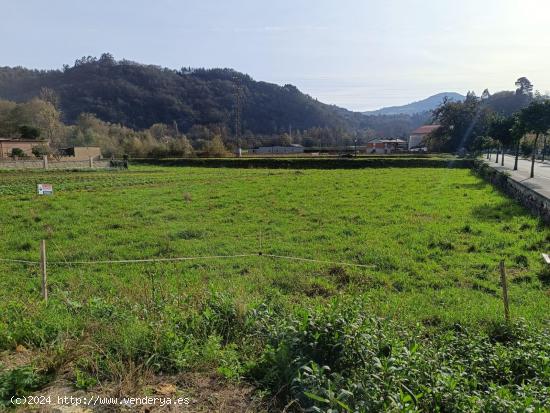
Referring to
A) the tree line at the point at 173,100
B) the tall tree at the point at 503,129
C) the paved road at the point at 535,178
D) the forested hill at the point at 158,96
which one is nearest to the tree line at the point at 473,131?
the tall tree at the point at 503,129

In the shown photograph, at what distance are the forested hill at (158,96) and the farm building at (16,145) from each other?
197ft

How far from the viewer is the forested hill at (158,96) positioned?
120 m

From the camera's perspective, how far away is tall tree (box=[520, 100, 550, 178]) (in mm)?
27672

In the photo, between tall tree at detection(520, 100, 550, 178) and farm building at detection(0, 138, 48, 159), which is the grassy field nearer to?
tall tree at detection(520, 100, 550, 178)

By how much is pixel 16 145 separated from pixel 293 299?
63690mm

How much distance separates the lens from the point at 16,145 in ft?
186

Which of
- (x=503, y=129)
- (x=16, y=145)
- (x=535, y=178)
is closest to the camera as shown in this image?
(x=535, y=178)

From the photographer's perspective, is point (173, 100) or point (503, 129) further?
point (173, 100)

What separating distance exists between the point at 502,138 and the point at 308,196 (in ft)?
99.6

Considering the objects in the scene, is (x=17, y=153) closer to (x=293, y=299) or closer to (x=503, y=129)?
(x=293, y=299)

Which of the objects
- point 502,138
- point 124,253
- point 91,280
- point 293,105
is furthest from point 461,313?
point 293,105

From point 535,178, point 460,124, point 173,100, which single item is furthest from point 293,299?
point 173,100

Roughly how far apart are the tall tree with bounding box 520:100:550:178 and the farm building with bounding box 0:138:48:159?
60.6 m

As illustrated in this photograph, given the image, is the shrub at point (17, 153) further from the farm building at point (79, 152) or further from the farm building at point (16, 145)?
the farm building at point (79, 152)
